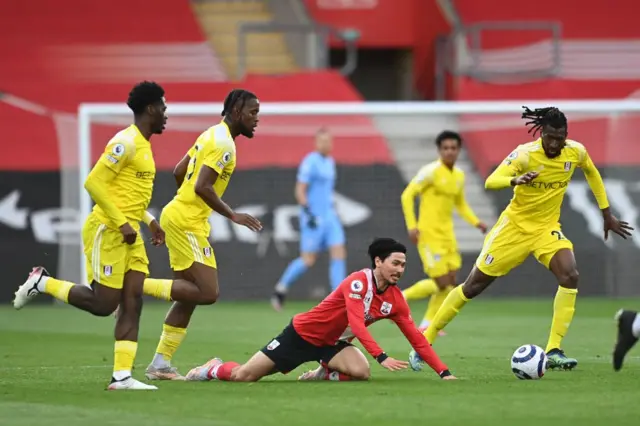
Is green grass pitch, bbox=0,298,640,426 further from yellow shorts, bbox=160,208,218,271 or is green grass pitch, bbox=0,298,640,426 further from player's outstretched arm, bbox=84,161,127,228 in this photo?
player's outstretched arm, bbox=84,161,127,228

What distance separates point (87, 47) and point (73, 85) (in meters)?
1.09

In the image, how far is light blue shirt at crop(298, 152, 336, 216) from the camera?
1852 cm

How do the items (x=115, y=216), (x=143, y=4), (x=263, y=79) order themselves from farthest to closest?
1. (x=143, y=4)
2. (x=263, y=79)
3. (x=115, y=216)

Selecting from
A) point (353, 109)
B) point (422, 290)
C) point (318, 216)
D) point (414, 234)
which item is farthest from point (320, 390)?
point (353, 109)

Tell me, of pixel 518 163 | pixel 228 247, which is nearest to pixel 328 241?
pixel 228 247

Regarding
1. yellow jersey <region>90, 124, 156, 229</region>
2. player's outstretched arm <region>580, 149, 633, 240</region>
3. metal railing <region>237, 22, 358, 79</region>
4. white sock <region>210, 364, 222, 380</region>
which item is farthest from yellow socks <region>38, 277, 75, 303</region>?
metal railing <region>237, 22, 358, 79</region>

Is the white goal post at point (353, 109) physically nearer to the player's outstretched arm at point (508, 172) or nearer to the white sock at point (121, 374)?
the player's outstretched arm at point (508, 172)

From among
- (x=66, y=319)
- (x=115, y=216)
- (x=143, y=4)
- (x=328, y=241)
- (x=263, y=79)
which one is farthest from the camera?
(x=143, y=4)

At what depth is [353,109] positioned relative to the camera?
771 inches

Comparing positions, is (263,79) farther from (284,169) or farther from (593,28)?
(593,28)

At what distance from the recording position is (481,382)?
9680mm

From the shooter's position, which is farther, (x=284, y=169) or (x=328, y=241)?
(x=284, y=169)

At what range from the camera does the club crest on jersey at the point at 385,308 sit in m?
9.71

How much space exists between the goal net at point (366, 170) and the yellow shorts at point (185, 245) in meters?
8.80
